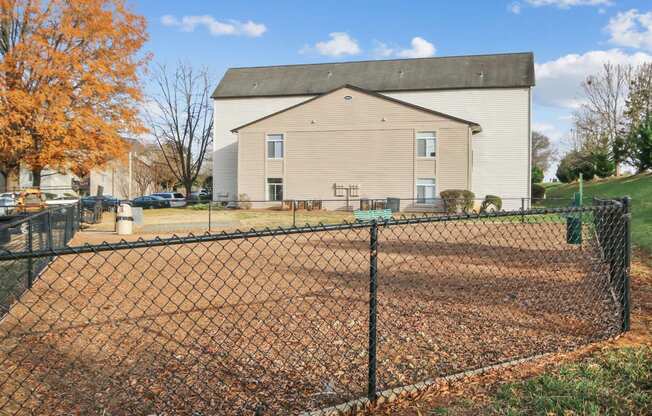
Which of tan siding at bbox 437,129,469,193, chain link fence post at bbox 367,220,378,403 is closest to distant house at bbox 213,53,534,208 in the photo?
tan siding at bbox 437,129,469,193

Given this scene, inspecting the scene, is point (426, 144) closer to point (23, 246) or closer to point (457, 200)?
point (457, 200)

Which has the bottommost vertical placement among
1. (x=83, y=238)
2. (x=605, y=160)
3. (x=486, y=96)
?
(x=83, y=238)

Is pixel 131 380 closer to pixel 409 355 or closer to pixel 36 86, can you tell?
pixel 409 355

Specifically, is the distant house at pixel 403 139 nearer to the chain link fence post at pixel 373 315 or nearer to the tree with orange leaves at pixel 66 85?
the tree with orange leaves at pixel 66 85

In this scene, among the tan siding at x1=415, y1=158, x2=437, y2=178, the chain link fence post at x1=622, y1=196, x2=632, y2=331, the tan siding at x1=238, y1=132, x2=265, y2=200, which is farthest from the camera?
the tan siding at x1=238, y1=132, x2=265, y2=200

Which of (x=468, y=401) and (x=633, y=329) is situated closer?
(x=468, y=401)

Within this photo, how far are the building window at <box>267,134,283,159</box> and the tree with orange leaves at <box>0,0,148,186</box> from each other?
370 inches

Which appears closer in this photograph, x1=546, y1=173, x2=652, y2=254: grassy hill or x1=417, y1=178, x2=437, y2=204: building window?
x1=546, y1=173, x2=652, y2=254: grassy hill

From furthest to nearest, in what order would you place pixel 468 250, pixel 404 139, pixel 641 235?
pixel 404 139 → pixel 641 235 → pixel 468 250

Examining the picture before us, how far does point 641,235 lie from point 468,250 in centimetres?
530

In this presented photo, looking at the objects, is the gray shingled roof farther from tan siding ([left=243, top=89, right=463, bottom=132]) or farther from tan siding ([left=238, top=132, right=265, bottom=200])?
tan siding ([left=238, top=132, right=265, bottom=200])

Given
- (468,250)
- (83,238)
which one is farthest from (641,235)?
(83,238)

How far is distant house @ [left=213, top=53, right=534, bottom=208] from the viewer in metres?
31.2

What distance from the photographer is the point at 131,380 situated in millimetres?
3955
